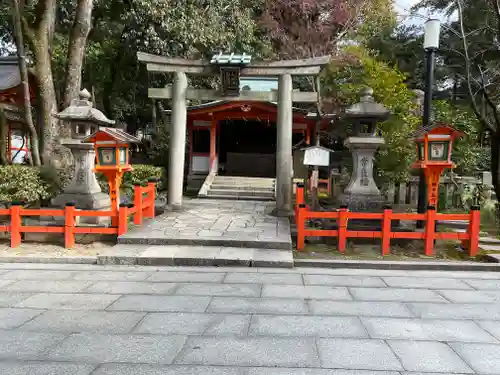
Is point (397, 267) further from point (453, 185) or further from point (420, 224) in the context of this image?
point (453, 185)

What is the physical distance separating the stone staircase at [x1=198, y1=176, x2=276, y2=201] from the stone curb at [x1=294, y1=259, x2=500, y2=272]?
24.4 ft

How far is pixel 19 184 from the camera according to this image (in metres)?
7.88

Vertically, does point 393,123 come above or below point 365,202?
above

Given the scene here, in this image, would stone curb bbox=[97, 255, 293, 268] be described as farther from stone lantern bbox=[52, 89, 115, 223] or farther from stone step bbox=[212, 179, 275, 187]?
stone step bbox=[212, 179, 275, 187]

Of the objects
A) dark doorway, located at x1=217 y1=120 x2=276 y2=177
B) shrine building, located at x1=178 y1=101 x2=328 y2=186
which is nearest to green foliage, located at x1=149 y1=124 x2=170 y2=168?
shrine building, located at x1=178 y1=101 x2=328 y2=186

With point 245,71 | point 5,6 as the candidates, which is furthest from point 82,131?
point 5,6

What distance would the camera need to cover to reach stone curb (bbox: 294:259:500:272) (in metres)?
5.74

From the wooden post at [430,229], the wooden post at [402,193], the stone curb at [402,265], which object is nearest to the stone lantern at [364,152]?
the wooden post at [430,229]

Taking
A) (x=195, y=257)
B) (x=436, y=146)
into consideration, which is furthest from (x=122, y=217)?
(x=436, y=146)

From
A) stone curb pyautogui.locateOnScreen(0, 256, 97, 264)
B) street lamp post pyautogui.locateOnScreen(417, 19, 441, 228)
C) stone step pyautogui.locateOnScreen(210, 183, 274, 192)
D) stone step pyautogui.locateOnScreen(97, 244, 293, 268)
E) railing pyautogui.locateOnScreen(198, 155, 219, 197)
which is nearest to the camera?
stone step pyautogui.locateOnScreen(97, 244, 293, 268)

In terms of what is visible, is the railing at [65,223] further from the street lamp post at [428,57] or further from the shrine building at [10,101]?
the shrine building at [10,101]

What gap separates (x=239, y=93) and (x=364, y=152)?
3.61 metres

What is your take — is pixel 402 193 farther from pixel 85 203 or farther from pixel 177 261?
pixel 85 203

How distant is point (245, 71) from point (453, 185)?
6929mm
